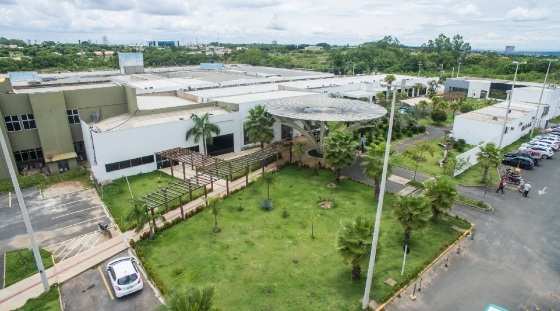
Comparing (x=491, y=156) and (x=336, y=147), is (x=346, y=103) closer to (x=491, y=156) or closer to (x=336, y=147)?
(x=336, y=147)

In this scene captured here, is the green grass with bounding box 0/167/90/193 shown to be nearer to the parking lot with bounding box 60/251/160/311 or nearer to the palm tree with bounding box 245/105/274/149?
the parking lot with bounding box 60/251/160/311

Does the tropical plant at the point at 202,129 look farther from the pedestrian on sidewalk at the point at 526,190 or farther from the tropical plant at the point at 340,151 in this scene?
the pedestrian on sidewalk at the point at 526,190

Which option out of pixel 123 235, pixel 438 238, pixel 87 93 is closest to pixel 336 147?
pixel 438 238

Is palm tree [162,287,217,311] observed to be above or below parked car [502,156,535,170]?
above

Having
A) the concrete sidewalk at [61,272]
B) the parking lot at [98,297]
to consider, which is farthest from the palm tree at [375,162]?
the concrete sidewalk at [61,272]

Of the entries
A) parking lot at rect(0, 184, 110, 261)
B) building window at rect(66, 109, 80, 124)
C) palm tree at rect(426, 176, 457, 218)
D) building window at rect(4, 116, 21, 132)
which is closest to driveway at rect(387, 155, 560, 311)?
palm tree at rect(426, 176, 457, 218)

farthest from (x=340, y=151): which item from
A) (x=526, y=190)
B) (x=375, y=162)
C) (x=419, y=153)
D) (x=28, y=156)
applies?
(x=28, y=156)
